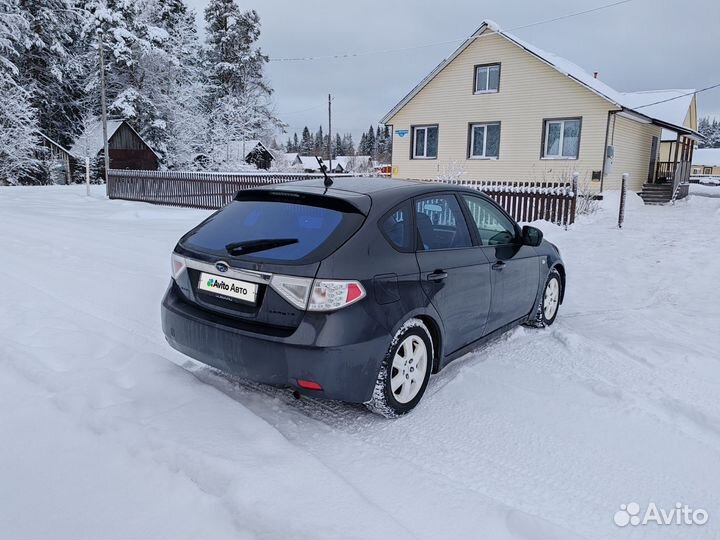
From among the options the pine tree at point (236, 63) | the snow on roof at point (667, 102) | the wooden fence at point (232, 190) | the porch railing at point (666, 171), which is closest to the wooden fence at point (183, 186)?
the wooden fence at point (232, 190)

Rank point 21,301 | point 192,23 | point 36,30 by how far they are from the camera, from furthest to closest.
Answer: point 192,23 → point 36,30 → point 21,301

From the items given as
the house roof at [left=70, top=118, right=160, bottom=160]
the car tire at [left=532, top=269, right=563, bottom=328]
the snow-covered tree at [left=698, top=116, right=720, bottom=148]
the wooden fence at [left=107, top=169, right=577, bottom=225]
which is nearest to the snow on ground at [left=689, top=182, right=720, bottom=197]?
the wooden fence at [left=107, top=169, right=577, bottom=225]

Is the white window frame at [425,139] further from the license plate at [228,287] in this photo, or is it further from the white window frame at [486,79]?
the license plate at [228,287]

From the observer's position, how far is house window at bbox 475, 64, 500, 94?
2231 centimetres

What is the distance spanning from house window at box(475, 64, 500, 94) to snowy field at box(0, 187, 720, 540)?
19.0 m

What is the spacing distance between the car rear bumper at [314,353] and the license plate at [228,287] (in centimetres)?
16

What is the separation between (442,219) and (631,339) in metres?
2.43

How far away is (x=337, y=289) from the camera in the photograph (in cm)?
286

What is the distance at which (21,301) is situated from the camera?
5.24 meters

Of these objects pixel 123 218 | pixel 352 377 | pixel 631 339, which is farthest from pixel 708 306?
pixel 123 218

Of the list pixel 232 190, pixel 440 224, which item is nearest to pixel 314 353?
pixel 440 224

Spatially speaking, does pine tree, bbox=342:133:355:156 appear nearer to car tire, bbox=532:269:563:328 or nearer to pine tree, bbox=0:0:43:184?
pine tree, bbox=0:0:43:184

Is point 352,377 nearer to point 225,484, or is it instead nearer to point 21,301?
point 225,484

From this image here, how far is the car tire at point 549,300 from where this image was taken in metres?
5.09
